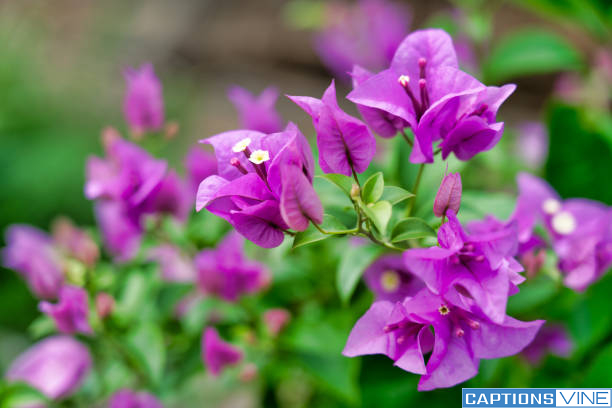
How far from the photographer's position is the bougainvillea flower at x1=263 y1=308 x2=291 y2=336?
0.81m

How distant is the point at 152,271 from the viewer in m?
0.82

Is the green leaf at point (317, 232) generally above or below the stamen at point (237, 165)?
below

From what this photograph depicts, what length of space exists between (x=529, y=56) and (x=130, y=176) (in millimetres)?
754

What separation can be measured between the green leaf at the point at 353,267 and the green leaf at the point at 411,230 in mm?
82

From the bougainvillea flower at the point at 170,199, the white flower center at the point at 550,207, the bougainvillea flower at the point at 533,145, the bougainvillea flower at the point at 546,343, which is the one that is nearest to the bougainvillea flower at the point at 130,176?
the bougainvillea flower at the point at 170,199

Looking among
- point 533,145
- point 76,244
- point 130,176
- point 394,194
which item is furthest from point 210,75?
point 394,194

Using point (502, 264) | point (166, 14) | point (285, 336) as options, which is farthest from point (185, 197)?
point (166, 14)

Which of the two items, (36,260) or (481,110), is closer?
(481,110)

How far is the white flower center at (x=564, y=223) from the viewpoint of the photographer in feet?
2.15

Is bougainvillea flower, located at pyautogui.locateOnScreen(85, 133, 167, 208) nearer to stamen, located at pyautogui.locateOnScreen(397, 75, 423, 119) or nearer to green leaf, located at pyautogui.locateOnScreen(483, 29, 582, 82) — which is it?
stamen, located at pyautogui.locateOnScreen(397, 75, 423, 119)

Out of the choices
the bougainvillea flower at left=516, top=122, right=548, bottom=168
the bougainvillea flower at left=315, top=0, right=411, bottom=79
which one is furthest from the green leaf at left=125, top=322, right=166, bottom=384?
the bougainvillea flower at left=516, top=122, right=548, bottom=168

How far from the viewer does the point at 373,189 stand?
50 cm
